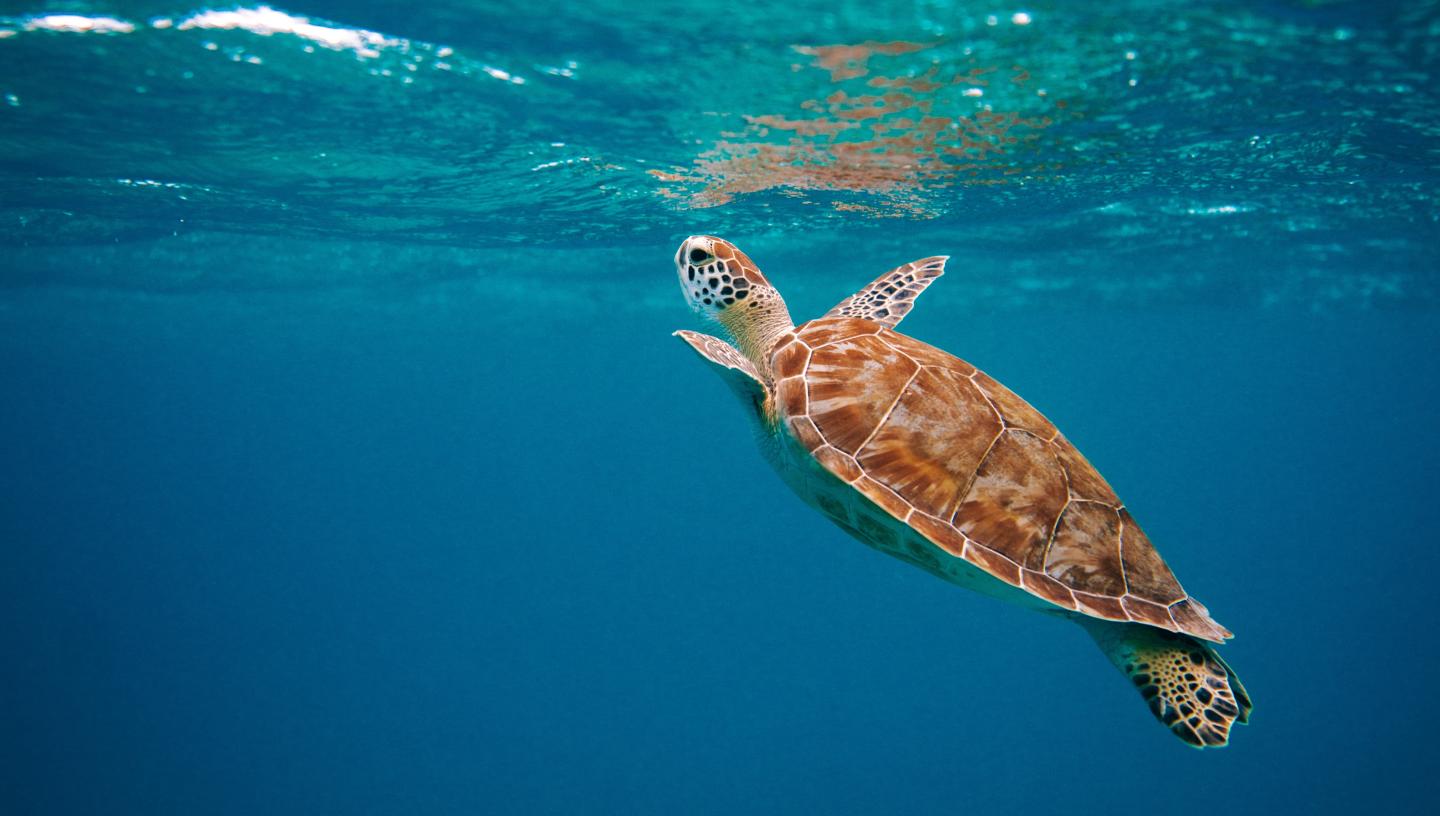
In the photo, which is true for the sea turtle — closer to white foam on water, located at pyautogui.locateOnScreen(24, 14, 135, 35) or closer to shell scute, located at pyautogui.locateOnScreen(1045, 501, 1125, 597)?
shell scute, located at pyautogui.locateOnScreen(1045, 501, 1125, 597)

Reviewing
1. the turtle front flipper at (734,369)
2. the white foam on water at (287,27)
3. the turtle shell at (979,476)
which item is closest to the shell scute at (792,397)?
the turtle shell at (979,476)

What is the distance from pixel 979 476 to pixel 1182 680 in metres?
1.30

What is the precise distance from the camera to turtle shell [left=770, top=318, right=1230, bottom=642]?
3383 millimetres

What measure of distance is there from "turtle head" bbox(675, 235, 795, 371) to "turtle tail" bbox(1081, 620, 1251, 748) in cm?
269

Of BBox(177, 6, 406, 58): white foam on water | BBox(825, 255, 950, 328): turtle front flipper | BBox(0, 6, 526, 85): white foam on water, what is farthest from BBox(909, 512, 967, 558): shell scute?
BBox(177, 6, 406, 58): white foam on water

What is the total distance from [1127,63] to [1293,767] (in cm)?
3650

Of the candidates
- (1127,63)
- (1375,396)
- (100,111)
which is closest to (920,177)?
(1127,63)

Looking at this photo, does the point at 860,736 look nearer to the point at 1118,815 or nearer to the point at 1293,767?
the point at 1118,815

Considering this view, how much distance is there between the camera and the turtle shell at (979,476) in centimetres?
338

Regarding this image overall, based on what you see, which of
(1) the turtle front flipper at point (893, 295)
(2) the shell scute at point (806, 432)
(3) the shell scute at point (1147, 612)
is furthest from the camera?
(1) the turtle front flipper at point (893, 295)

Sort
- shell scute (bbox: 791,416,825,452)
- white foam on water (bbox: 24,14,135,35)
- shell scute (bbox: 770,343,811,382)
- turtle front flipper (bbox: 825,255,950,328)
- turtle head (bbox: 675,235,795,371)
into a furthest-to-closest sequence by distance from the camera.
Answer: white foam on water (bbox: 24,14,135,35)
turtle front flipper (bbox: 825,255,950,328)
turtle head (bbox: 675,235,795,371)
shell scute (bbox: 770,343,811,382)
shell scute (bbox: 791,416,825,452)

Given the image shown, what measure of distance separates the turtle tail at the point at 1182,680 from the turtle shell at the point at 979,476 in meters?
0.16

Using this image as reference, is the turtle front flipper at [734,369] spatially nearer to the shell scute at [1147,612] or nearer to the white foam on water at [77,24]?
the shell scute at [1147,612]

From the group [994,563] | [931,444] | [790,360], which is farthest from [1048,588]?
[790,360]
